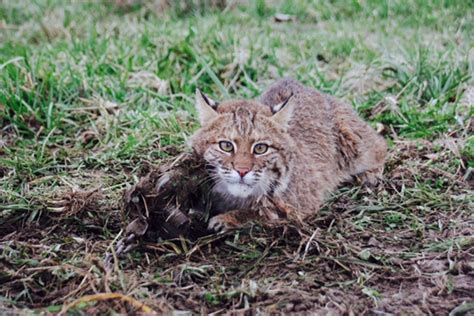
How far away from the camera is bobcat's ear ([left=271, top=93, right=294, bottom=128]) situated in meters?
4.73

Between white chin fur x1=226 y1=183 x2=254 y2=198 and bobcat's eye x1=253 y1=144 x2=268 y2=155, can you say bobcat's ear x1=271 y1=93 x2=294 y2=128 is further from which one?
white chin fur x1=226 y1=183 x2=254 y2=198

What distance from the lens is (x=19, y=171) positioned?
5301mm

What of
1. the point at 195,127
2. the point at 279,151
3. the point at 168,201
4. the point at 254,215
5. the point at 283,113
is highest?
the point at 283,113

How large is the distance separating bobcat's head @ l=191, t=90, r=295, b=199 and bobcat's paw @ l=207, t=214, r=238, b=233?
0.54ft

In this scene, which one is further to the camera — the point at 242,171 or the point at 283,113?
the point at 283,113

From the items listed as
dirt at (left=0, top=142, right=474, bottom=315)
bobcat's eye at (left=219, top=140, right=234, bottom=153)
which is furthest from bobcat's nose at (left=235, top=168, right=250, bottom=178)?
dirt at (left=0, top=142, right=474, bottom=315)

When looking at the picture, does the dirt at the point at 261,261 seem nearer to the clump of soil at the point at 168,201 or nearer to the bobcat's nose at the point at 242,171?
the clump of soil at the point at 168,201

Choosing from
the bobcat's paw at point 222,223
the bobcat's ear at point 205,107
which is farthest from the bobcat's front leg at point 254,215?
the bobcat's ear at point 205,107

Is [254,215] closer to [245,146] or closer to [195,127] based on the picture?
[245,146]

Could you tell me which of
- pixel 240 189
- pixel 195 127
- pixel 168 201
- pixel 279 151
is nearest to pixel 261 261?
pixel 240 189

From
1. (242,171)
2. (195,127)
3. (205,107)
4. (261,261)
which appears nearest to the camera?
(261,261)

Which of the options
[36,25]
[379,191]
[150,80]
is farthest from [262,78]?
[36,25]

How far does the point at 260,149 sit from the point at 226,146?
8.6 inches

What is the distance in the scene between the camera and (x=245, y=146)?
176 inches
